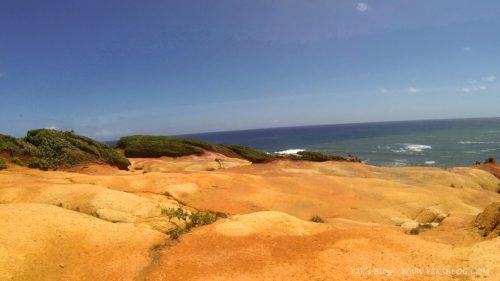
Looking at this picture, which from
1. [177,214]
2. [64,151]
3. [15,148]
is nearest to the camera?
[177,214]

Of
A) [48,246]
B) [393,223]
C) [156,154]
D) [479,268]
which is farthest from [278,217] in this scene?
[156,154]

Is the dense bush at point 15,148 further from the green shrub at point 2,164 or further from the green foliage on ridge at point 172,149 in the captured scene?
the green foliage on ridge at point 172,149

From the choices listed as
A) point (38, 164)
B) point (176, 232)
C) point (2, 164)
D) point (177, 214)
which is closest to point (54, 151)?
point (38, 164)

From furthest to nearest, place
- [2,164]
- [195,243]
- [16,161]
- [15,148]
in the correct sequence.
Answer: [15,148] < [16,161] < [2,164] < [195,243]

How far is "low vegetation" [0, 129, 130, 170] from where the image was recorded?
2978 centimetres

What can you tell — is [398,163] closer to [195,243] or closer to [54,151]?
[54,151]

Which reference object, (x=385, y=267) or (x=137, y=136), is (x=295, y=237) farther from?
(x=137, y=136)

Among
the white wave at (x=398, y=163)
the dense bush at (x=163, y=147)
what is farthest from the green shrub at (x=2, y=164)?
the white wave at (x=398, y=163)

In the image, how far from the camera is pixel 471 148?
96750 mm

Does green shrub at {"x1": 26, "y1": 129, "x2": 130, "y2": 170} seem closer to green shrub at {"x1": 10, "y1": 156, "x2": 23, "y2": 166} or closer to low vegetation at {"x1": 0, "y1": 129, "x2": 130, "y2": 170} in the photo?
low vegetation at {"x1": 0, "y1": 129, "x2": 130, "y2": 170}

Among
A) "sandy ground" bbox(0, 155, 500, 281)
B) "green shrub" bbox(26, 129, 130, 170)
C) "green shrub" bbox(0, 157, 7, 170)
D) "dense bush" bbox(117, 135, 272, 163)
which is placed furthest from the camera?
"dense bush" bbox(117, 135, 272, 163)

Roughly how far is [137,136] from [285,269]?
46.9m

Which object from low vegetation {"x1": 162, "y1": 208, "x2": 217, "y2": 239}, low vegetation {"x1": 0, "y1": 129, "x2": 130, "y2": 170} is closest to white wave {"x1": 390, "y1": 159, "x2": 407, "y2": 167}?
low vegetation {"x1": 0, "y1": 129, "x2": 130, "y2": 170}

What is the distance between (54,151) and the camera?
32031mm
